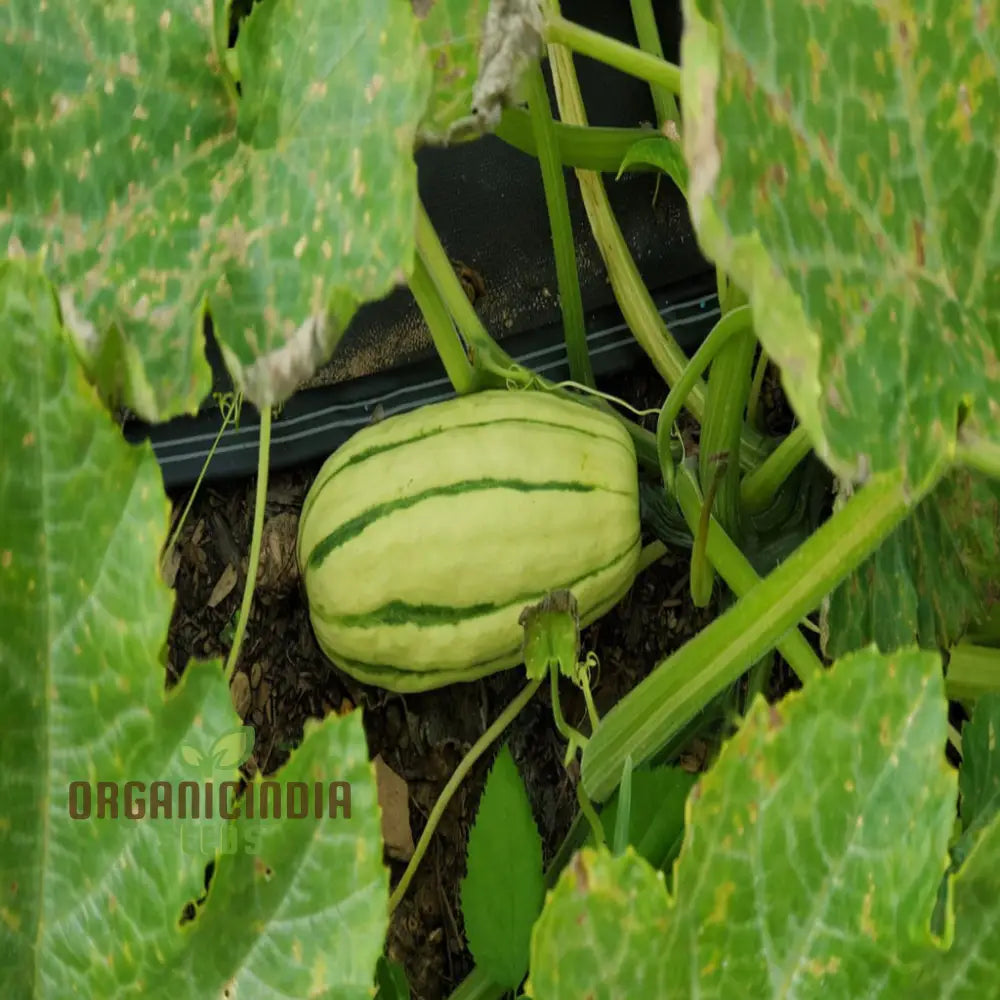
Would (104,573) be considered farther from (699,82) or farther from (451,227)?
(451,227)

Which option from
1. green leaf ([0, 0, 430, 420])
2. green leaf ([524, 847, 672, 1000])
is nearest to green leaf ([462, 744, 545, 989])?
green leaf ([524, 847, 672, 1000])

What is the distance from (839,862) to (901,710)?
7cm

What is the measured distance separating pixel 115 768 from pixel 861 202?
15.8 inches

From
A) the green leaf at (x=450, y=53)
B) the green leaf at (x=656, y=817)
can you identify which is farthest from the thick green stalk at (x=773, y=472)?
the green leaf at (x=450, y=53)

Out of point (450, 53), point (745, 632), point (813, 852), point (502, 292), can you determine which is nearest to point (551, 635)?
point (745, 632)

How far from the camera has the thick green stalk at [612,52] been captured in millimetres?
608

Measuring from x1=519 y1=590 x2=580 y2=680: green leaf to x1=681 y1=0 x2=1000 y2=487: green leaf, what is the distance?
0.99 feet

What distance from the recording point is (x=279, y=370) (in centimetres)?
49

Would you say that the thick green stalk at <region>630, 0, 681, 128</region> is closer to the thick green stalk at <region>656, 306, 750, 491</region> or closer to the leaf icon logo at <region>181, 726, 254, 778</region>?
the thick green stalk at <region>656, 306, 750, 491</region>

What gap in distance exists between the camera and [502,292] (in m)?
1.09

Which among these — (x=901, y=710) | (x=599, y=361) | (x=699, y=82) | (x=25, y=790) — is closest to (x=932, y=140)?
(x=699, y=82)

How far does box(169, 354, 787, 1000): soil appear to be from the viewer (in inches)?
40.1

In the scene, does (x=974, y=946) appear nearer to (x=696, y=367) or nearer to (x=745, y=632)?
(x=745, y=632)

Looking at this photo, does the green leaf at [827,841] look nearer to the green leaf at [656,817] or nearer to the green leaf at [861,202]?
the green leaf at [861,202]
